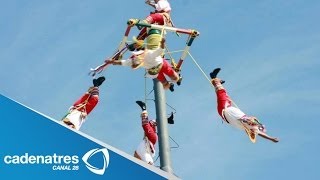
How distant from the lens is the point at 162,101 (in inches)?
470

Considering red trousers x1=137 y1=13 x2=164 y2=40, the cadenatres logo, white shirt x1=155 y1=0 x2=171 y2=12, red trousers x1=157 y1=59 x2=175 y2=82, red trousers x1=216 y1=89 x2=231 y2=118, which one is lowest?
the cadenatres logo

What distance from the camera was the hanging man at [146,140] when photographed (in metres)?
12.5

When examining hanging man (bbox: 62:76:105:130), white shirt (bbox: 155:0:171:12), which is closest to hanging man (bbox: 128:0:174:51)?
white shirt (bbox: 155:0:171:12)

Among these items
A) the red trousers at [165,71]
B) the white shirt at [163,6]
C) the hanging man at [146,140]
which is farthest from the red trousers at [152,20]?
the hanging man at [146,140]

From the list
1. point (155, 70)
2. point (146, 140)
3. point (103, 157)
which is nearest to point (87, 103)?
point (146, 140)

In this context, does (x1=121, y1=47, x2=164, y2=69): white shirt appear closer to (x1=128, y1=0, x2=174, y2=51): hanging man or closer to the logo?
(x1=128, y1=0, x2=174, y2=51): hanging man

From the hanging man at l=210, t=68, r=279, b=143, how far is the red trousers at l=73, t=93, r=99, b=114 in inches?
100

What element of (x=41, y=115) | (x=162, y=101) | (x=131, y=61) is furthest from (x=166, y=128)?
(x=41, y=115)

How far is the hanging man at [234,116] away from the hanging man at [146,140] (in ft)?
4.85

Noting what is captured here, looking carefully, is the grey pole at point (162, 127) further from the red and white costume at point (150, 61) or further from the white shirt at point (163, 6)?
the white shirt at point (163, 6)

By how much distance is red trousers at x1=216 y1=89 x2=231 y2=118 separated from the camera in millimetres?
12633

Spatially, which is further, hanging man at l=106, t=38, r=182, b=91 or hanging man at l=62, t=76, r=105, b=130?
hanging man at l=62, t=76, r=105, b=130

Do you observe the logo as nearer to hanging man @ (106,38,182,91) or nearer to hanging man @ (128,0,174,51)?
hanging man @ (106,38,182,91)

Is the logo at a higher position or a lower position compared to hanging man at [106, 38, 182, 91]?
lower
